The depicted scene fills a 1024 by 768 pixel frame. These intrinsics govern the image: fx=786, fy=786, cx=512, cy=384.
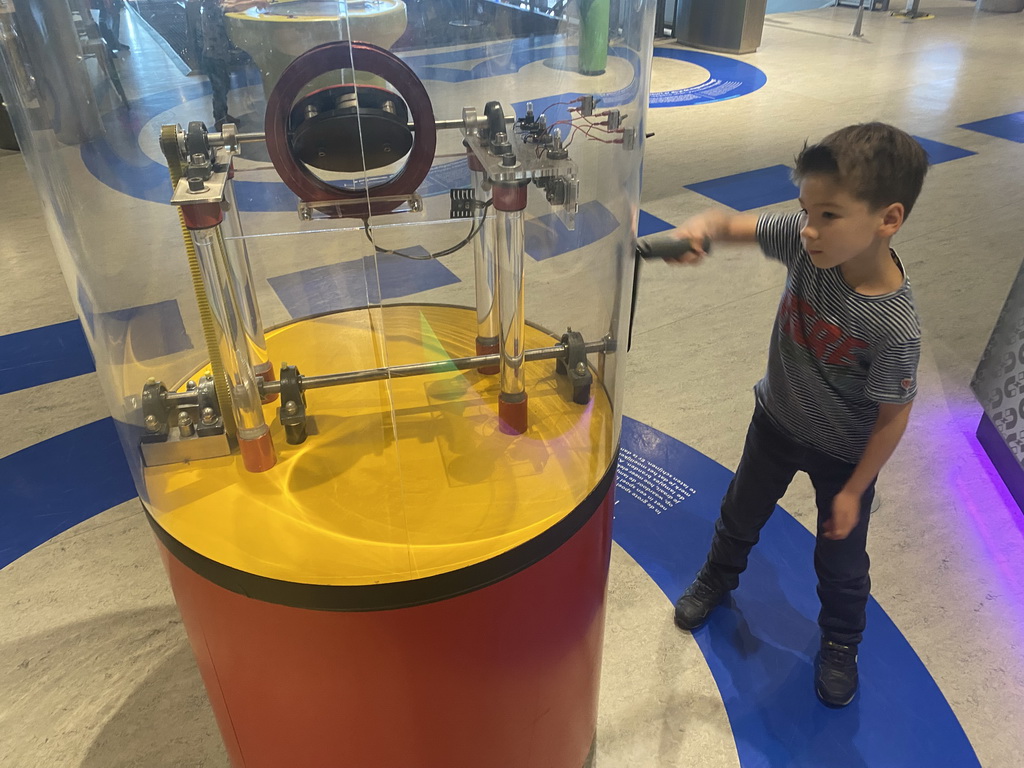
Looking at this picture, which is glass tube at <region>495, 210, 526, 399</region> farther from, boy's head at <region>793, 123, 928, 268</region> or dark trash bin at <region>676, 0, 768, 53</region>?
dark trash bin at <region>676, 0, 768, 53</region>

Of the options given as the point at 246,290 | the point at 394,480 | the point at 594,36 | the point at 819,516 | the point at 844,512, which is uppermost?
the point at 594,36

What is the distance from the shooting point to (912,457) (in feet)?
6.81

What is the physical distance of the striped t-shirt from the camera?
1.08 m

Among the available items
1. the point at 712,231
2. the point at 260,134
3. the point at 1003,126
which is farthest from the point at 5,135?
the point at 1003,126

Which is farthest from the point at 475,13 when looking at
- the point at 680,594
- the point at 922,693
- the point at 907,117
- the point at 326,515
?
the point at 907,117

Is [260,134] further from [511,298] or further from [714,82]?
[714,82]

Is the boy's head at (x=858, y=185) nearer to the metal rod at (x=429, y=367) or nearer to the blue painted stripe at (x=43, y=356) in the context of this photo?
the metal rod at (x=429, y=367)

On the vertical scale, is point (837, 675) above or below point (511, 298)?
below

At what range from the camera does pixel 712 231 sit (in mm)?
1234

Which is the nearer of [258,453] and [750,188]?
[258,453]

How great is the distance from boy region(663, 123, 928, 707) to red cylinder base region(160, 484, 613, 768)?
391mm

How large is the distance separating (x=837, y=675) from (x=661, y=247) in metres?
0.89

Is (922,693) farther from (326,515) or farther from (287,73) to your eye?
(287,73)

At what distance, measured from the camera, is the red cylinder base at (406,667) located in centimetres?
90
